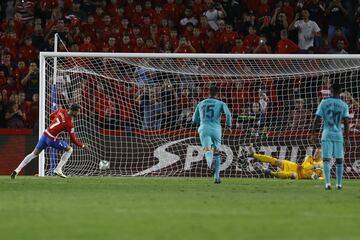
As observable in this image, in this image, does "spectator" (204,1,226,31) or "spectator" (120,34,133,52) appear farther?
"spectator" (204,1,226,31)

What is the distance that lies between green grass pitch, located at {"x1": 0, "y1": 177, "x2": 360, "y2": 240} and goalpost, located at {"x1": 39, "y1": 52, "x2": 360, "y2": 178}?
547 centimetres

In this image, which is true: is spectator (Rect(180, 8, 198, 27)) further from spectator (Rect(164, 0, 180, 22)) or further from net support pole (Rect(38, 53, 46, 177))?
→ net support pole (Rect(38, 53, 46, 177))

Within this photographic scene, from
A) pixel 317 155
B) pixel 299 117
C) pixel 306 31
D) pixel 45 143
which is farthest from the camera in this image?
pixel 306 31

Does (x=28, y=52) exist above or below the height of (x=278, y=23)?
below

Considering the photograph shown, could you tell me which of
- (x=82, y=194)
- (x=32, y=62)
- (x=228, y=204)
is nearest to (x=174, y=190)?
(x=82, y=194)

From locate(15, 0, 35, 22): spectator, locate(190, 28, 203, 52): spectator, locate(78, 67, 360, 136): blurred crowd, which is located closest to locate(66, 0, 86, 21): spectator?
locate(15, 0, 35, 22): spectator

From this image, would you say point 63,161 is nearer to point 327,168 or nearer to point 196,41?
point 196,41

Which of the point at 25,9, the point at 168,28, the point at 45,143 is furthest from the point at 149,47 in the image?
the point at 45,143

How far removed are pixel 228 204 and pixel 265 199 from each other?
119cm

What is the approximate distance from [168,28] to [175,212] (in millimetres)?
16057

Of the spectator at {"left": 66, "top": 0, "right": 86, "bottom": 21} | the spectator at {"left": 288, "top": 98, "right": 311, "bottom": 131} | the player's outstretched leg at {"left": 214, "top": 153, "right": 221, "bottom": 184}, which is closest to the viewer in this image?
the player's outstretched leg at {"left": 214, "top": 153, "right": 221, "bottom": 184}

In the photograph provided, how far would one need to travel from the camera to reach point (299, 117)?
23266mm

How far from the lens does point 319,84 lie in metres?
23.5

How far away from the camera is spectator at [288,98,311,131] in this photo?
75.9ft
